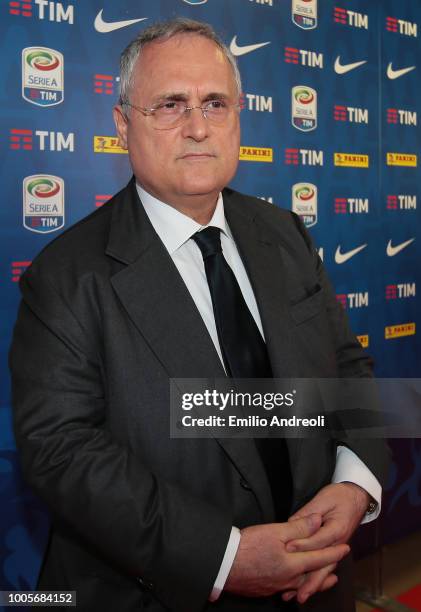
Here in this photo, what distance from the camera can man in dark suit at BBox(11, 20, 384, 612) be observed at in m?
1.06

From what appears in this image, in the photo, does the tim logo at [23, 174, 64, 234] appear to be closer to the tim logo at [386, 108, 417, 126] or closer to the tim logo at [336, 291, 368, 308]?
the tim logo at [336, 291, 368, 308]

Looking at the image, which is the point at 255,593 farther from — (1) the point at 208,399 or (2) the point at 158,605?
(1) the point at 208,399

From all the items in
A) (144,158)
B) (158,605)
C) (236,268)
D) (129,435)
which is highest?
(144,158)

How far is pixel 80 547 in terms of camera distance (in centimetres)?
121

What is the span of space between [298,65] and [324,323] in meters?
1.57

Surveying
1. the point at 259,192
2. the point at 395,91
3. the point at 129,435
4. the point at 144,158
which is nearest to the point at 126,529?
the point at 129,435

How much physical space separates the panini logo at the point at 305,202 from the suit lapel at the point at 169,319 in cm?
153

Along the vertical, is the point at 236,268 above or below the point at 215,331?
above

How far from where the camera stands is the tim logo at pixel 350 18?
Answer: 2.73 metres

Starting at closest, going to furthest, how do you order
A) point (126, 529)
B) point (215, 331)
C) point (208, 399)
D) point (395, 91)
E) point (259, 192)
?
point (126, 529) → point (208, 399) → point (215, 331) → point (259, 192) → point (395, 91)

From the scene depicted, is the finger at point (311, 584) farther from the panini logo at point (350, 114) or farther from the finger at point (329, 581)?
the panini logo at point (350, 114)

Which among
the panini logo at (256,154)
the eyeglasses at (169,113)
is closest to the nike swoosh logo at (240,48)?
the panini logo at (256,154)

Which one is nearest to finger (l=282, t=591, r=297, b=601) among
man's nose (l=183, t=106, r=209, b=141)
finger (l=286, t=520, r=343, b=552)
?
finger (l=286, t=520, r=343, b=552)

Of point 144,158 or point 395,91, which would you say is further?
point 395,91
